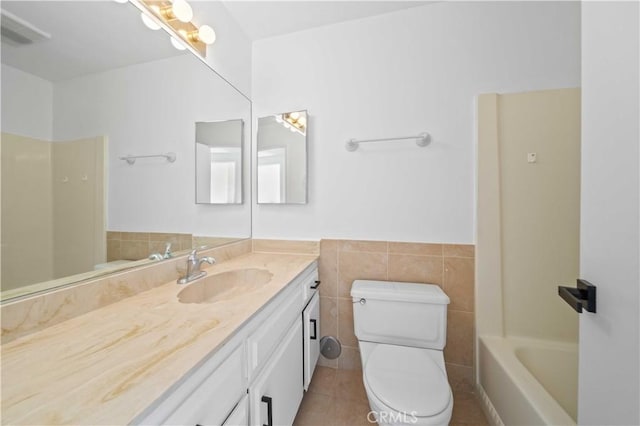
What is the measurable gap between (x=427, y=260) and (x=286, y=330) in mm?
959

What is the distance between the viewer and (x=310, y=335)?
1360mm

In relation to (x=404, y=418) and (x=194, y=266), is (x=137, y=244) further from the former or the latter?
(x=404, y=418)

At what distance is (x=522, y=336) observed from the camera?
1.35m

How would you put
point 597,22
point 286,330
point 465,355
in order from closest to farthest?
1. point 597,22
2. point 286,330
3. point 465,355

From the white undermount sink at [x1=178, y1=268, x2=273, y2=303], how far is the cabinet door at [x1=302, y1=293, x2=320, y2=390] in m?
0.32

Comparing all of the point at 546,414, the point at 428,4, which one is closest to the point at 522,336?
the point at 546,414

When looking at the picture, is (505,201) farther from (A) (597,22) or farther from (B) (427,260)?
(A) (597,22)

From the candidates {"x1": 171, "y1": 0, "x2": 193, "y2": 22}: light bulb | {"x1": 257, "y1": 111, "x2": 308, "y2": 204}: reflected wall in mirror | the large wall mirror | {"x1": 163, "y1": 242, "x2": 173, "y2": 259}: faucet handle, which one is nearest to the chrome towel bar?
{"x1": 257, "y1": 111, "x2": 308, "y2": 204}: reflected wall in mirror

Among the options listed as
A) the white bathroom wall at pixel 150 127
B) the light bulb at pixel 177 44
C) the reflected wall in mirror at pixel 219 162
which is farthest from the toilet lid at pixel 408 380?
the light bulb at pixel 177 44

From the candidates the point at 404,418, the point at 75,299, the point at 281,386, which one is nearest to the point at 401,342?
the point at 404,418

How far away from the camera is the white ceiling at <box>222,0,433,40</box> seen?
4.73 ft

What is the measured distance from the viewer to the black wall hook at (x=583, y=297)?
1.93ft

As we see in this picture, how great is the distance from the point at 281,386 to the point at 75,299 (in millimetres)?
797

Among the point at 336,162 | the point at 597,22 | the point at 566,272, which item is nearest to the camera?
the point at 597,22
